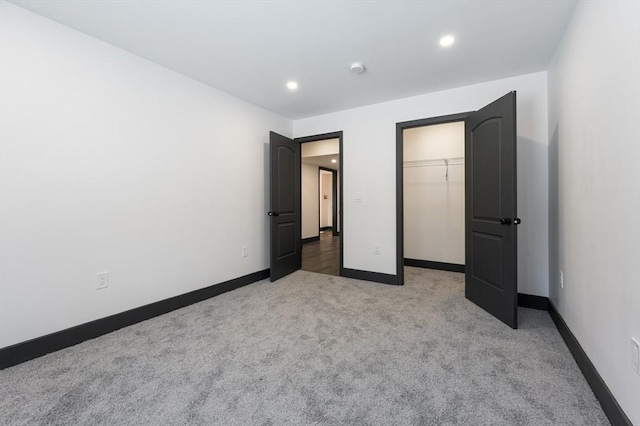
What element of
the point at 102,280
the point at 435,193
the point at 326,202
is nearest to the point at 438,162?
the point at 435,193

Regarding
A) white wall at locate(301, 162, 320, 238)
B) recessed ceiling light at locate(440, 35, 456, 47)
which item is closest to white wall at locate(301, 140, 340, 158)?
white wall at locate(301, 162, 320, 238)

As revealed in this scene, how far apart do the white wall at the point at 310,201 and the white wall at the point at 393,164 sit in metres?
3.10

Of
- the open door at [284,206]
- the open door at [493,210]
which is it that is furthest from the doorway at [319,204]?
the open door at [493,210]

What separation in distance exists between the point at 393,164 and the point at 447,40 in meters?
1.53

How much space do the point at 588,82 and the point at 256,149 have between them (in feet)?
10.8

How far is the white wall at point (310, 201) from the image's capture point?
730 cm

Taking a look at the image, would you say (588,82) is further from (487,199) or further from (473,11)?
(487,199)

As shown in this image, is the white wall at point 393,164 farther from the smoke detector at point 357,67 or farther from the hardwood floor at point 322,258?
the smoke detector at point 357,67

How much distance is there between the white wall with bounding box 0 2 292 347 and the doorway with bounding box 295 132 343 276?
5.18 ft

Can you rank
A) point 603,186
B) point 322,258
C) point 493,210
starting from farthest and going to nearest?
point 322,258 < point 493,210 < point 603,186

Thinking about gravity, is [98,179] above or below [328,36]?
below

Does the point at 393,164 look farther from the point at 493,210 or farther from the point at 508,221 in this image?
the point at 508,221

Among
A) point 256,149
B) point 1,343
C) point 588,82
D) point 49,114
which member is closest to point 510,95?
point 588,82

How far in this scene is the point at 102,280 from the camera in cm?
223
